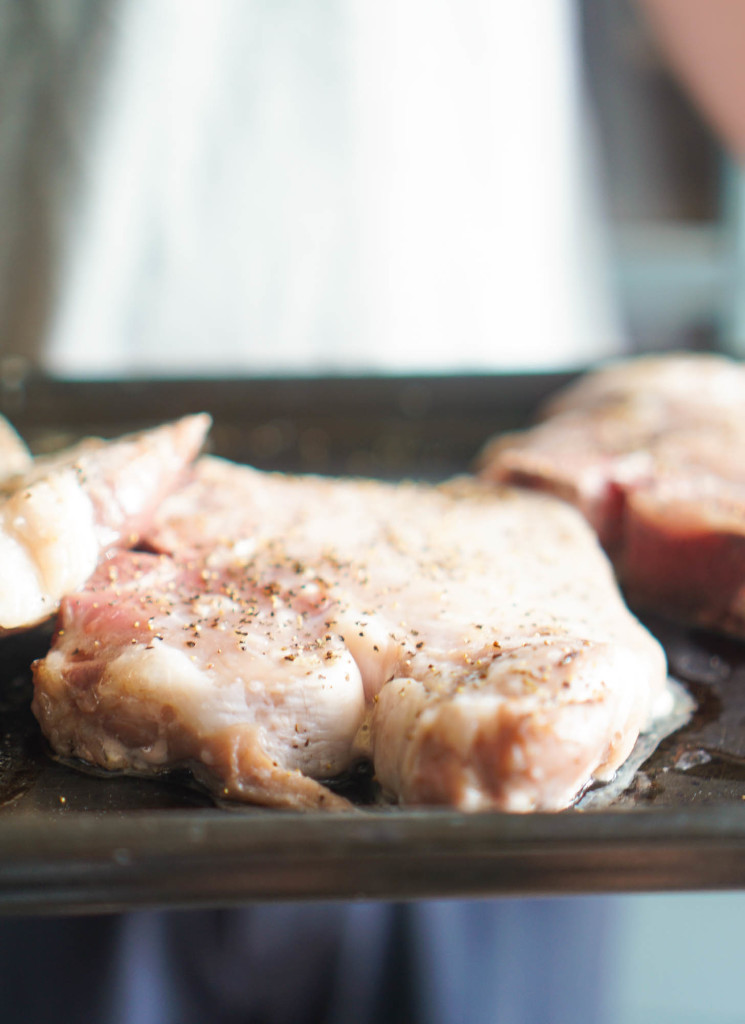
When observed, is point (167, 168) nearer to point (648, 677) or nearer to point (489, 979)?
point (648, 677)

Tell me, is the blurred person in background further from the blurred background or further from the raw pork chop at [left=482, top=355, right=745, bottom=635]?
the raw pork chop at [left=482, top=355, right=745, bottom=635]

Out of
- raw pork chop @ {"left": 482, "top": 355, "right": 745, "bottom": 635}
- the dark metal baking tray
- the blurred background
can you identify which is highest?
the blurred background

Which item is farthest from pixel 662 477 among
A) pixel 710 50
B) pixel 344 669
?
pixel 710 50

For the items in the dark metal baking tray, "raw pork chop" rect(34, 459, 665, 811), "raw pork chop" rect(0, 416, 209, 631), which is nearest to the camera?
the dark metal baking tray

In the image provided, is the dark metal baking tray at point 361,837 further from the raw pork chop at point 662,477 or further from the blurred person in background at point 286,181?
the blurred person in background at point 286,181

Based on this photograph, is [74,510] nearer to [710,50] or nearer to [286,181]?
[286,181]

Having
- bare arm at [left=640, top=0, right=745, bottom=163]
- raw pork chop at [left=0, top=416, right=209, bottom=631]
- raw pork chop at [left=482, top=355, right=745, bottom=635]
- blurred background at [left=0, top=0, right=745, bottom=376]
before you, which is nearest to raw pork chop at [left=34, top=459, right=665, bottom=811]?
raw pork chop at [left=0, top=416, right=209, bottom=631]

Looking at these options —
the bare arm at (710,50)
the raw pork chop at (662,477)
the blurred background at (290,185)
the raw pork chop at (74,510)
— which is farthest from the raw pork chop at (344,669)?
the bare arm at (710,50)

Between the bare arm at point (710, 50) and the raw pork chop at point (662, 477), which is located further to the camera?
the bare arm at point (710, 50)
